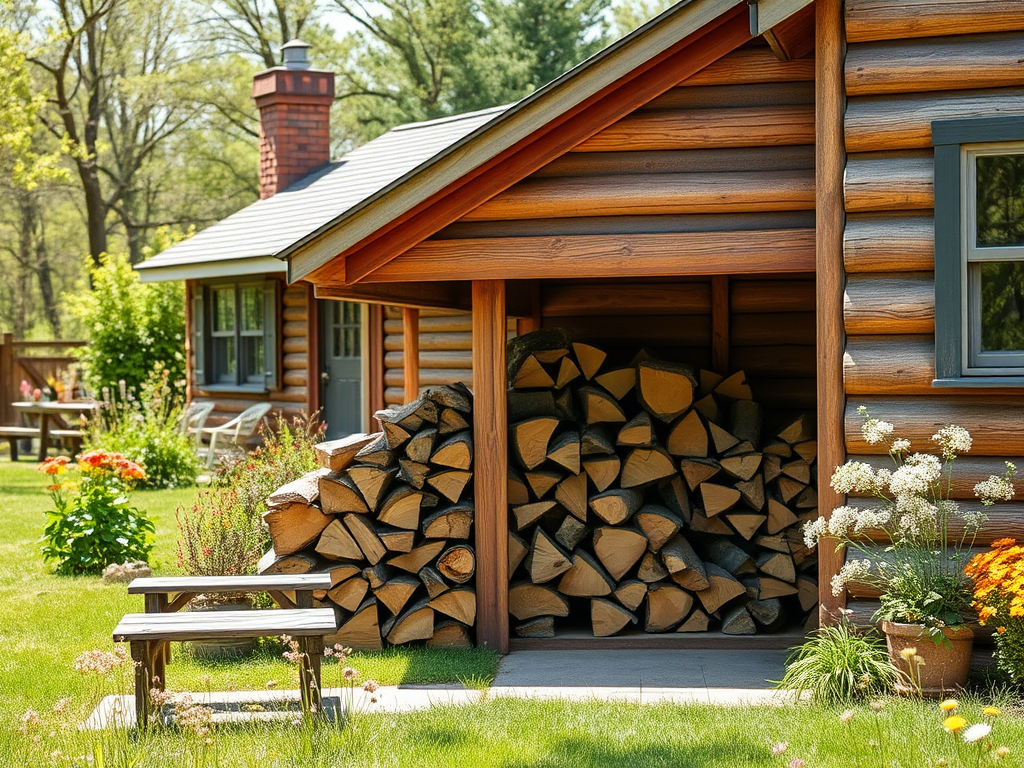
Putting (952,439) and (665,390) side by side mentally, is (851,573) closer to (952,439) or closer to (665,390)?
(952,439)

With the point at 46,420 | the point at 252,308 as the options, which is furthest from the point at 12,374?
the point at 252,308

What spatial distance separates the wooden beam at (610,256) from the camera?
6.33m

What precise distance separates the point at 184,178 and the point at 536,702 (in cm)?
2978

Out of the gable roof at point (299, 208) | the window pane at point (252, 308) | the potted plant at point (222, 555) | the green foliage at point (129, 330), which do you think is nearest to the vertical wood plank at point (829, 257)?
the potted plant at point (222, 555)

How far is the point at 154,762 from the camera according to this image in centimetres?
454

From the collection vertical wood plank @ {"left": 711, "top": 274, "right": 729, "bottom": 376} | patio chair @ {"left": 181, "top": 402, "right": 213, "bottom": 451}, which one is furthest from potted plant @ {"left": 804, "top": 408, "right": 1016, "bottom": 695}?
patio chair @ {"left": 181, "top": 402, "right": 213, "bottom": 451}

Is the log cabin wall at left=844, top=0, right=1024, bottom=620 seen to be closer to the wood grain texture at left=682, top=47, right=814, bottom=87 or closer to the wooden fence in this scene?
the wood grain texture at left=682, top=47, right=814, bottom=87

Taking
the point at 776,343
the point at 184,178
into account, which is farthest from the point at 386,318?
the point at 184,178

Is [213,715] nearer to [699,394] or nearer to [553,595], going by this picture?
[553,595]

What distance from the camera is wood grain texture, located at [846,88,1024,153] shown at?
5812 millimetres

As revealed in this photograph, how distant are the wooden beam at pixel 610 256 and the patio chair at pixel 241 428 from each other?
8769mm

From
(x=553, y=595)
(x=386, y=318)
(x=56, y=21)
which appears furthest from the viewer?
(x=56, y=21)

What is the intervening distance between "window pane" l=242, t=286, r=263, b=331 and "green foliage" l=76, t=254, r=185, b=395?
90.9 inches

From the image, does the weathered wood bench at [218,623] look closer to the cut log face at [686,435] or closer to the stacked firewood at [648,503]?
the stacked firewood at [648,503]
